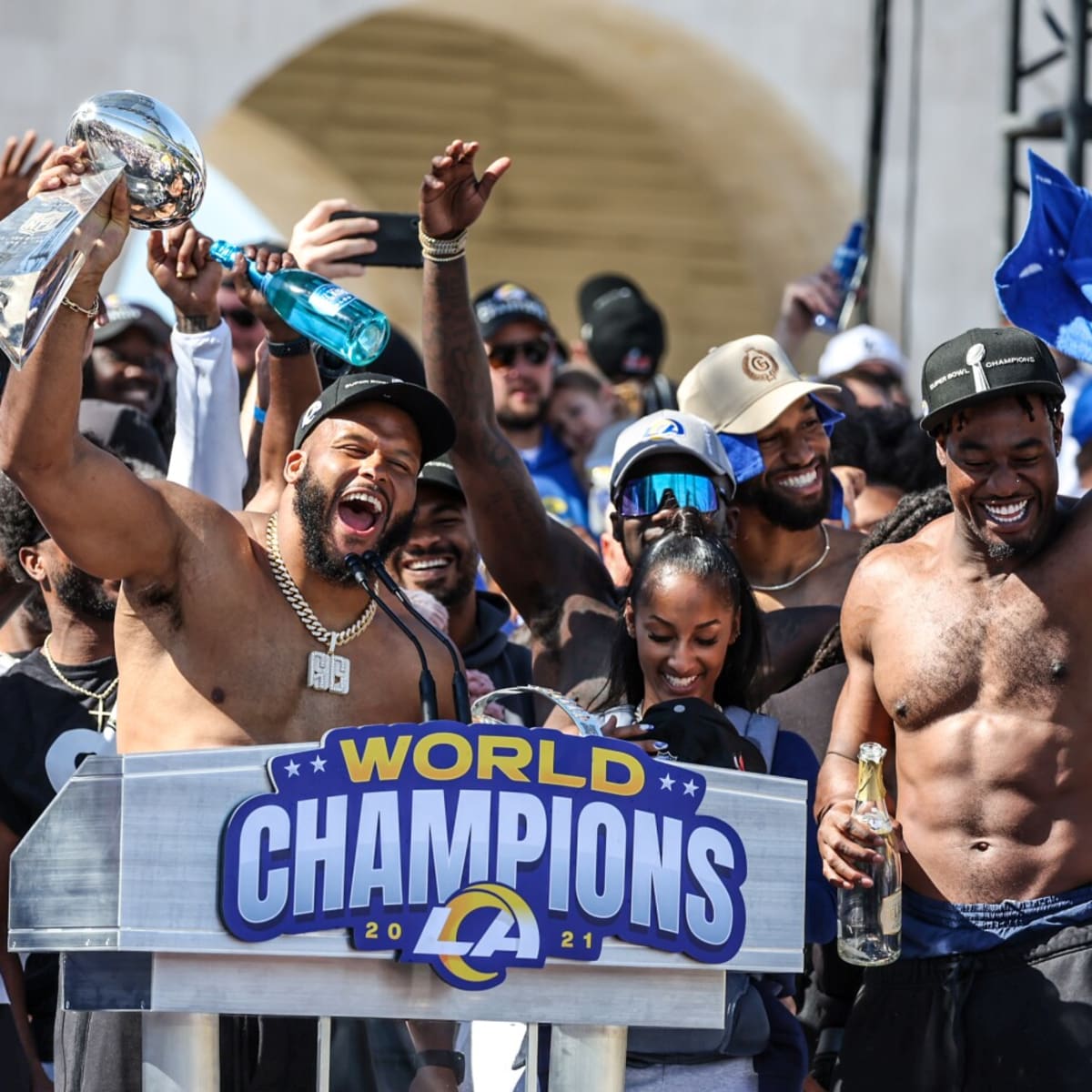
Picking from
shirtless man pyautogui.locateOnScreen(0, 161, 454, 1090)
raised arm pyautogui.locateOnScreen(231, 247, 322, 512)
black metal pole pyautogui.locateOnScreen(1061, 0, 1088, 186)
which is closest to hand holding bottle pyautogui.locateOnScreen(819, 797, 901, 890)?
shirtless man pyautogui.locateOnScreen(0, 161, 454, 1090)

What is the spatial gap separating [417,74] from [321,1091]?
1247cm

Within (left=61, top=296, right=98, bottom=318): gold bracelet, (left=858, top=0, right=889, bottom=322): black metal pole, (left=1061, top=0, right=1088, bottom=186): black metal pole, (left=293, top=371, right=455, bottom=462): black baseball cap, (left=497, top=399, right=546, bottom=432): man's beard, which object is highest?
(left=858, top=0, right=889, bottom=322): black metal pole

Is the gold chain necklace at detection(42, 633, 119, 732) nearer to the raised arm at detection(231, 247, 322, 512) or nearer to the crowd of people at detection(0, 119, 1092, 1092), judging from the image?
the crowd of people at detection(0, 119, 1092, 1092)

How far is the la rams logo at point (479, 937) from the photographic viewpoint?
3.51m

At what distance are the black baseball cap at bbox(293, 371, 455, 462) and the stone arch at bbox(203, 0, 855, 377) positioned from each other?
30.5 ft

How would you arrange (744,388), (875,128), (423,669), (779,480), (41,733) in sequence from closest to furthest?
1. (423,669)
2. (41,733)
3. (779,480)
4. (744,388)
5. (875,128)

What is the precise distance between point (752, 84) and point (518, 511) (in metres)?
7.15

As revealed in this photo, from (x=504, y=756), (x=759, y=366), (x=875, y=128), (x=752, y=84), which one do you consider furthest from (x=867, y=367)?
(x=504, y=756)

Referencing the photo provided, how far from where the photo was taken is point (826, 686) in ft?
17.2

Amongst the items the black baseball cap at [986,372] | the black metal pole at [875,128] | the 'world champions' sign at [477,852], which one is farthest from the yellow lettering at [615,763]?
the black metal pole at [875,128]

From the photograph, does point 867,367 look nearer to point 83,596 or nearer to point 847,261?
point 847,261

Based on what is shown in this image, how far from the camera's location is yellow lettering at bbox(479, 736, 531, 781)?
3.56 meters

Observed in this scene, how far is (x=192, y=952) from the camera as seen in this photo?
340 cm

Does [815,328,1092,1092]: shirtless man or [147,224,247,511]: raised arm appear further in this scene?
[147,224,247,511]: raised arm
